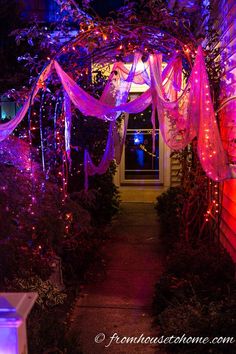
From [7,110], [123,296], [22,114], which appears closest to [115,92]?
[22,114]

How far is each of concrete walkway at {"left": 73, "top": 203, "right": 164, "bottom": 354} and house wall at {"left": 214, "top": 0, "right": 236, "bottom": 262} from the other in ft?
4.07

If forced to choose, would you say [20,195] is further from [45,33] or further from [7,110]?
[7,110]

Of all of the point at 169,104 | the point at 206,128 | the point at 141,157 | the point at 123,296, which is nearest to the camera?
the point at 206,128

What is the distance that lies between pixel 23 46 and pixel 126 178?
15.3 feet

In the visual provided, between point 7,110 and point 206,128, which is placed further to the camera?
point 7,110

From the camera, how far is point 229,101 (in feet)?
18.3

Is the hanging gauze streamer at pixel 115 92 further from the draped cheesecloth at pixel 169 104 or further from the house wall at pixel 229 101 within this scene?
the house wall at pixel 229 101

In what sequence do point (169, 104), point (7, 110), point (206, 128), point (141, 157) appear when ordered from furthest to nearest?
point (141, 157)
point (7, 110)
point (169, 104)
point (206, 128)

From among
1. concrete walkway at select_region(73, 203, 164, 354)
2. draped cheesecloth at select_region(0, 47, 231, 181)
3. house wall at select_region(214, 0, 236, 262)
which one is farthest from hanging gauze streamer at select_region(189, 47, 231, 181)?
concrete walkway at select_region(73, 203, 164, 354)

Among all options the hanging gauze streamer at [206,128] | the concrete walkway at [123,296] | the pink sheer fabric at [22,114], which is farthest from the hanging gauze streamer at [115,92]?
the concrete walkway at [123,296]

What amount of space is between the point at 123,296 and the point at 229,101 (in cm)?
287

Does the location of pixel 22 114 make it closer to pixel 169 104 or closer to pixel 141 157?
pixel 169 104

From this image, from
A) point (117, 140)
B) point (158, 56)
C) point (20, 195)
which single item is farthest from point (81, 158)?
point (20, 195)

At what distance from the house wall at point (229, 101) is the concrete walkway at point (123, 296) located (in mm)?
1241
